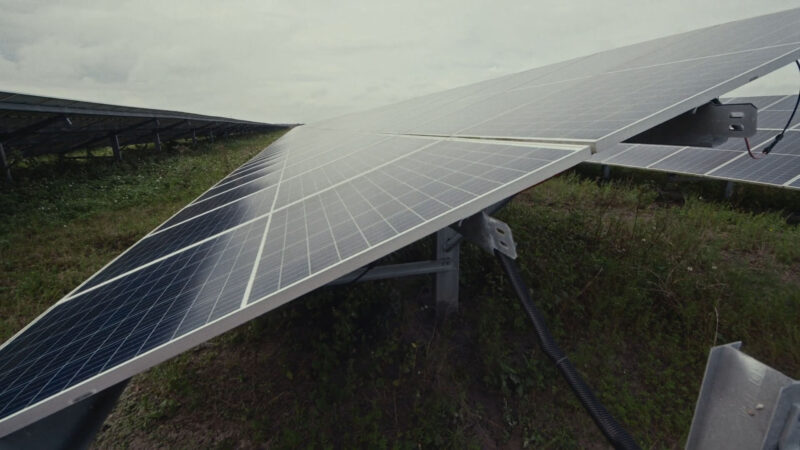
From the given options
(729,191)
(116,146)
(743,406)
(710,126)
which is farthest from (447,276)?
(116,146)

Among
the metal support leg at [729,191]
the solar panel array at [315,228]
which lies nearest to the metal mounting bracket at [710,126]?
the solar panel array at [315,228]

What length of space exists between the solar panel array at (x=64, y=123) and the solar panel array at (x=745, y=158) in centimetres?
1470

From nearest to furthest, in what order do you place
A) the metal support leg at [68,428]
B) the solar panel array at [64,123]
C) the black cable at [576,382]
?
1. the metal support leg at [68,428]
2. the black cable at [576,382]
3. the solar panel array at [64,123]

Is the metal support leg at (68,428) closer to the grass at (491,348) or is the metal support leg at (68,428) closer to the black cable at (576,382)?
the grass at (491,348)

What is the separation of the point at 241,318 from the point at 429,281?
12.6ft

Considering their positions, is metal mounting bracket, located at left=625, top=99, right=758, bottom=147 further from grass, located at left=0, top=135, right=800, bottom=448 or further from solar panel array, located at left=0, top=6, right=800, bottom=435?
grass, located at left=0, top=135, right=800, bottom=448

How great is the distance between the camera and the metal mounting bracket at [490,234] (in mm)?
2139

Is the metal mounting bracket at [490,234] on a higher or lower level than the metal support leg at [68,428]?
higher

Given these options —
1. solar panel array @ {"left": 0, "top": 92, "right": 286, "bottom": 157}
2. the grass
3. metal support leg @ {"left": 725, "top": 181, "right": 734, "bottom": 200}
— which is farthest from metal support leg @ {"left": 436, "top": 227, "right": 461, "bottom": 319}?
solar panel array @ {"left": 0, "top": 92, "right": 286, "bottom": 157}

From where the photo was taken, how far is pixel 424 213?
185cm

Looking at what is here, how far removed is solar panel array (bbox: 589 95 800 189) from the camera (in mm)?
Answer: 6682

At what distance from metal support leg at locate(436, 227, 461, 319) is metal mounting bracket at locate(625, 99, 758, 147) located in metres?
1.95

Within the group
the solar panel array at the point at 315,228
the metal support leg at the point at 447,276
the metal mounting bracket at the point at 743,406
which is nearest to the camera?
the metal mounting bracket at the point at 743,406

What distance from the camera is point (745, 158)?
7.64m
